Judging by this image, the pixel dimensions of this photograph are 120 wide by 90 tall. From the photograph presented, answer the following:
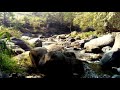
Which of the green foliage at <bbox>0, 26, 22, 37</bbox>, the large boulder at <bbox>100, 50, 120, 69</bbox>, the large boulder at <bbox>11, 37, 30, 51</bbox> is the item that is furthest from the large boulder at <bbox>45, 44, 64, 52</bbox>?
the large boulder at <bbox>100, 50, 120, 69</bbox>

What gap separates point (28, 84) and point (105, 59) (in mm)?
1858

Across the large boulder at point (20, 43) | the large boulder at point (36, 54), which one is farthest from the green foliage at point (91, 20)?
the large boulder at point (20, 43)

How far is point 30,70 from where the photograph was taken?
7344 millimetres

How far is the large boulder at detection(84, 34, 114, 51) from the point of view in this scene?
292 inches

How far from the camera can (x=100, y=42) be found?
7.55m

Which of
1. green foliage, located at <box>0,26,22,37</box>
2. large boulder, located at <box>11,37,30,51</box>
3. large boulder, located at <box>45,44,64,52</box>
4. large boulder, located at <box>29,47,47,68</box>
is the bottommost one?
large boulder, located at <box>29,47,47,68</box>

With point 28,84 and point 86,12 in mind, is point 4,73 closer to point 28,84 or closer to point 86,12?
point 28,84

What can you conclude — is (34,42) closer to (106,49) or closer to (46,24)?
(46,24)

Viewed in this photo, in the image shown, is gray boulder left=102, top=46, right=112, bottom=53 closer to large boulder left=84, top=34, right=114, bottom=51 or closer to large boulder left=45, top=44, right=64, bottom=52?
large boulder left=84, top=34, right=114, bottom=51

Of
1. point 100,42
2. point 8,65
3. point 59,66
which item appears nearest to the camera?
point 8,65

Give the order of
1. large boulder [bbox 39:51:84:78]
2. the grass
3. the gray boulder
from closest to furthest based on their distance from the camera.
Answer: the grass < large boulder [bbox 39:51:84:78] < the gray boulder

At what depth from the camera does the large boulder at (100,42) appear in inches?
292

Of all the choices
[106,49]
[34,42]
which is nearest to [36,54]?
[34,42]
